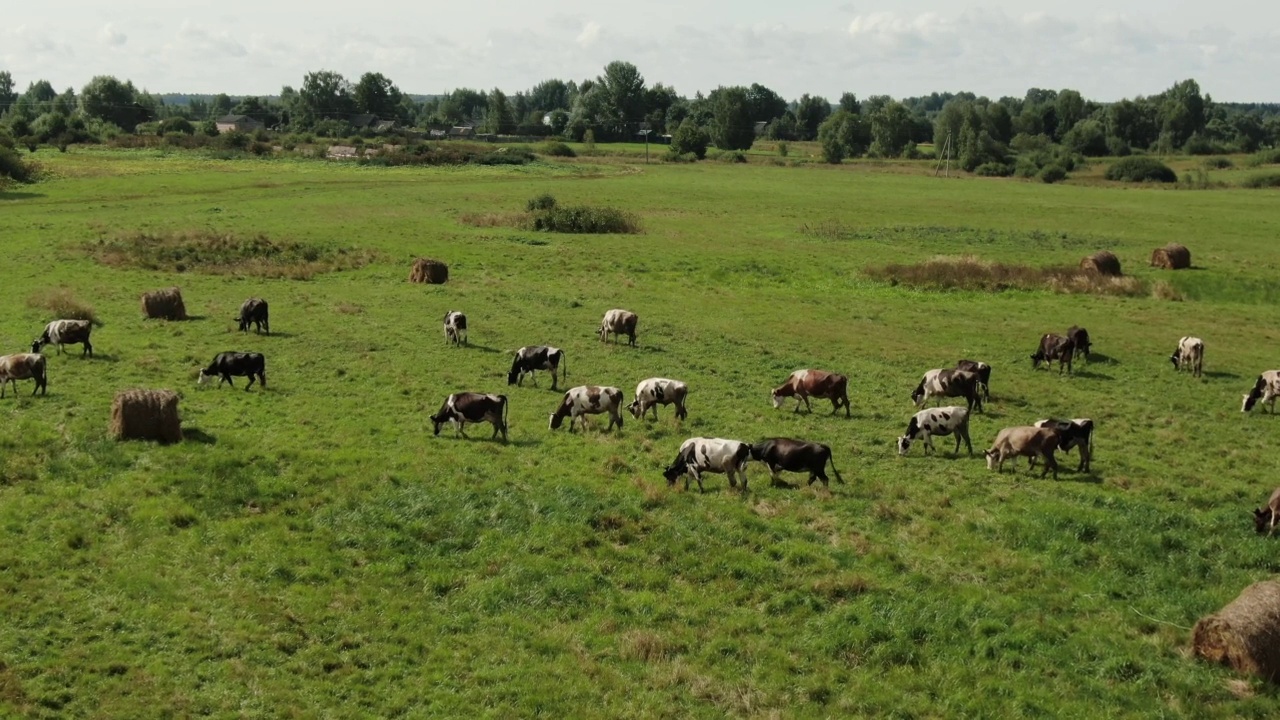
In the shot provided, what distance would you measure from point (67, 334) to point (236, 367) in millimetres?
6700

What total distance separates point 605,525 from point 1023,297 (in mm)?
34190

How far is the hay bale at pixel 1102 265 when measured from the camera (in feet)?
168

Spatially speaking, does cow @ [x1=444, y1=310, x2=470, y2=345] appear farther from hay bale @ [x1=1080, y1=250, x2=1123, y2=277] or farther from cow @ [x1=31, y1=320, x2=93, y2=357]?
hay bale @ [x1=1080, y1=250, x2=1123, y2=277]

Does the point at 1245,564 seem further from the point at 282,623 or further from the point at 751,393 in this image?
the point at 282,623

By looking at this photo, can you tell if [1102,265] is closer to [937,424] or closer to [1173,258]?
[1173,258]

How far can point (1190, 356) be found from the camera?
33.0 metres

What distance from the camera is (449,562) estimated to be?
56.8ft

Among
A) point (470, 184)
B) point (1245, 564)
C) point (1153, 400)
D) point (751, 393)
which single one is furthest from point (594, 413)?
point (470, 184)

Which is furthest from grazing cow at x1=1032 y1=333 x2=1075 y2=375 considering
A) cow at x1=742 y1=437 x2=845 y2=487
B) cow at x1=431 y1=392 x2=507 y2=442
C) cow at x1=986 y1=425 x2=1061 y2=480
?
cow at x1=431 y1=392 x2=507 y2=442

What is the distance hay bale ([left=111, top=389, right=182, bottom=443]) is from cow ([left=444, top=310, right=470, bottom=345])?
39.9 ft

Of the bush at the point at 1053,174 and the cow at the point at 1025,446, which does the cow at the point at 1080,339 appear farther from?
the bush at the point at 1053,174

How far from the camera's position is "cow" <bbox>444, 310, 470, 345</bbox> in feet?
109

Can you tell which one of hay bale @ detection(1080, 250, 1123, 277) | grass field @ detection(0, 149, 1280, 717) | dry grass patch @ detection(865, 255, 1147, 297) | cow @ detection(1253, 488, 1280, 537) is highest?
hay bale @ detection(1080, 250, 1123, 277)

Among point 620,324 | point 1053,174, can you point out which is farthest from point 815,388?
point 1053,174
